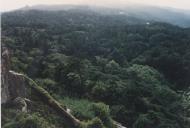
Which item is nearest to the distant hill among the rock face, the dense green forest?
the dense green forest

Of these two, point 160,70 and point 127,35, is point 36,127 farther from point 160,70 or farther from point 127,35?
point 127,35

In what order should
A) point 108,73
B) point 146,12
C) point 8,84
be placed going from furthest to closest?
1. point 146,12
2. point 108,73
3. point 8,84

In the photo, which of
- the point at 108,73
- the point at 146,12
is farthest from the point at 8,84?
the point at 146,12

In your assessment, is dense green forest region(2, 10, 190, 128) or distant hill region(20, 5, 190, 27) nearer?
dense green forest region(2, 10, 190, 128)

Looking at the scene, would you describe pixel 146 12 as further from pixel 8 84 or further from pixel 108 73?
pixel 8 84

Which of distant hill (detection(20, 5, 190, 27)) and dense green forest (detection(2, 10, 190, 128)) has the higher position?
dense green forest (detection(2, 10, 190, 128))

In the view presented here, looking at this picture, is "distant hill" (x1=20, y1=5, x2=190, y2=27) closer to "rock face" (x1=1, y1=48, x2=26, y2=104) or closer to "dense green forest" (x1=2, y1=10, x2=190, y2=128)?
"dense green forest" (x1=2, y1=10, x2=190, y2=128)

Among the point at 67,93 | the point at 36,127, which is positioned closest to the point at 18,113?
the point at 36,127
